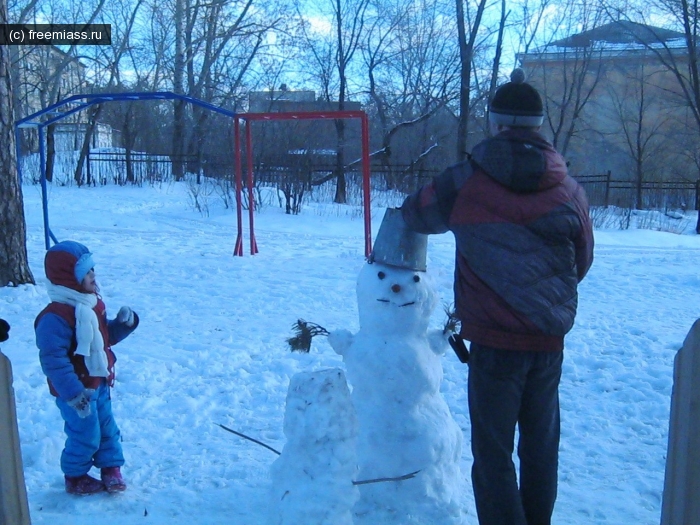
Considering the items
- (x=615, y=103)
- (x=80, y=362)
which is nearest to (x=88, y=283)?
(x=80, y=362)

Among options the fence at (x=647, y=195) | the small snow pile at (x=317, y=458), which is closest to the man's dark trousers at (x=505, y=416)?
the small snow pile at (x=317, y=458)

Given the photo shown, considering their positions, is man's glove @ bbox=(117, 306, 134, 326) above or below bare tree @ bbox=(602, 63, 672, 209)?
below

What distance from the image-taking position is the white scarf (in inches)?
112

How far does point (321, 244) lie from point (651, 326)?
600 cm

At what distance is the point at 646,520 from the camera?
114 inches

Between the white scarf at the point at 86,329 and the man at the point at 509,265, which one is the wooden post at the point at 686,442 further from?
the white scarf at the point at 86,329

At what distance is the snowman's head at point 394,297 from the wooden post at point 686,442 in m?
1.12

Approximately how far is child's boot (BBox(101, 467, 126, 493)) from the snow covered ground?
1.8 inches

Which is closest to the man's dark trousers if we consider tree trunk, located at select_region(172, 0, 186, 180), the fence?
tree trunk, located at select_region(172, 0, 186, 180)

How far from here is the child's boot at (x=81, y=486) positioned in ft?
9.82

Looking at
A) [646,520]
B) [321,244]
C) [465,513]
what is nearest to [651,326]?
[646,520]

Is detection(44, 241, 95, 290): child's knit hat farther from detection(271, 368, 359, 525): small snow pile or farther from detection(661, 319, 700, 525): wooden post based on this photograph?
detection(661, 319, 700, 525): wooden post

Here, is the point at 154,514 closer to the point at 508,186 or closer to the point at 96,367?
the point at 96,367

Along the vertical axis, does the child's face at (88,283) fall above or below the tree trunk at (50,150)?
below
